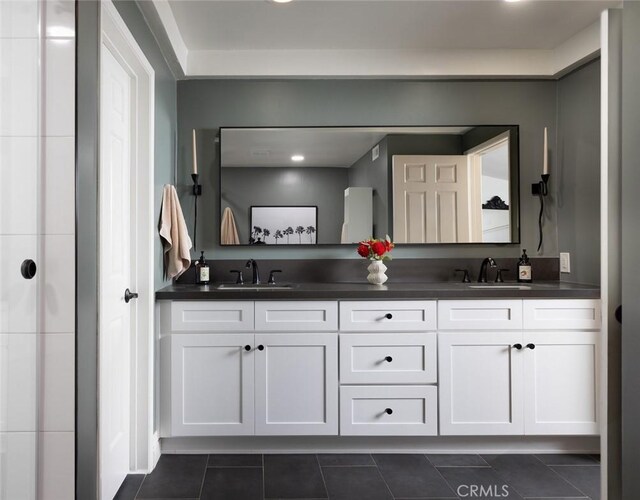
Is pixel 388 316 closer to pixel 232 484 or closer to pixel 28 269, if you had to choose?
pixel 232 484

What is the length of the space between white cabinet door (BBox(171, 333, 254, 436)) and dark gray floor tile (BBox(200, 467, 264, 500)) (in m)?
0.18

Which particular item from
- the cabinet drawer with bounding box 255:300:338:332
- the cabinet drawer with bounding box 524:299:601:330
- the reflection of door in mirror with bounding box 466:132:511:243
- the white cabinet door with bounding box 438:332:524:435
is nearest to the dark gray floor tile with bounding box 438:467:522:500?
the white cabinet door with bounding box 438:332:524:435

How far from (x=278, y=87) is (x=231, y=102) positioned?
0.31 m

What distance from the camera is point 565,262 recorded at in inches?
115

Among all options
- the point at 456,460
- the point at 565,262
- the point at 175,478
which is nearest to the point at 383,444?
the point at 456,460

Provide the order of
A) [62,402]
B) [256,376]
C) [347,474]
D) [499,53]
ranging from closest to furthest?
[62,402] < [347,474] < [256,376] < [499,53]

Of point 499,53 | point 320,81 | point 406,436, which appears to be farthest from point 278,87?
point 406,436

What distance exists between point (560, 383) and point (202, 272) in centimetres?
209

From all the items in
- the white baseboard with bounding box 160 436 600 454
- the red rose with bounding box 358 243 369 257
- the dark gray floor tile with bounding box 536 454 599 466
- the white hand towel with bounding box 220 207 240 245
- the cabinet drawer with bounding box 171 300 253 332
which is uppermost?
the white hand towel with bounding box 220 207 240 245

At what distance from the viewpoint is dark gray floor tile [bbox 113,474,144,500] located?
80.1 inches

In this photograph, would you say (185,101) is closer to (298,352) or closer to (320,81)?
(320,81)

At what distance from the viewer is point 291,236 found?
2957 mm

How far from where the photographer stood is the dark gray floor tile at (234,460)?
232 cm

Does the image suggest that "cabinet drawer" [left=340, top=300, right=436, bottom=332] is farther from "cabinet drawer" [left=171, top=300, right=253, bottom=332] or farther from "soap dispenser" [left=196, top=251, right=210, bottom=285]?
"soap dispenser" [left=196, top=251, right=210, bottom=285]
